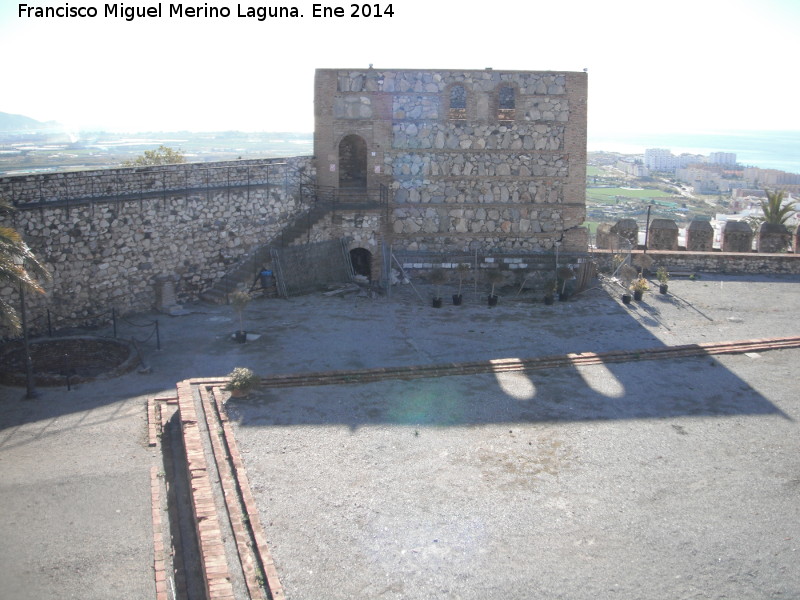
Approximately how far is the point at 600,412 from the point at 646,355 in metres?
3.63

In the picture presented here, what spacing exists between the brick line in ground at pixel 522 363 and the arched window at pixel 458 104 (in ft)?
31.3

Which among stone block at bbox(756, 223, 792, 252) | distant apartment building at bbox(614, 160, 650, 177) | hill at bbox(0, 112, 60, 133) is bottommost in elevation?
stone block at bbox(756, 223, 792, 252)

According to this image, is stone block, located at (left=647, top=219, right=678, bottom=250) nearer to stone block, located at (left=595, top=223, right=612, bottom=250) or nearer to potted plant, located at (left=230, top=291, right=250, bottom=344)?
stone block, located at (left=595, top=223, right=612, bottom=250)

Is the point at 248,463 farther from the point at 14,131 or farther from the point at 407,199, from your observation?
the point at 14,131

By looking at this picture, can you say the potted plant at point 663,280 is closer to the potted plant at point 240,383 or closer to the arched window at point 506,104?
the arched window at point 506,104

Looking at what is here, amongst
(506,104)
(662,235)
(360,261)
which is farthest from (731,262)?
(360,261)

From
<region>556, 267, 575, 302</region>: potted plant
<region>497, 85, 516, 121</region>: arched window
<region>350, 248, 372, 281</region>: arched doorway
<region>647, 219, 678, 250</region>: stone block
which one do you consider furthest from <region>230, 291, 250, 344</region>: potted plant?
<region>647, 219, 678, 250</region>: stone block

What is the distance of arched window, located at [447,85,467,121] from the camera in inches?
915

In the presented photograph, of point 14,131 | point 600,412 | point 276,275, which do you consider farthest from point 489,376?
point 14,131

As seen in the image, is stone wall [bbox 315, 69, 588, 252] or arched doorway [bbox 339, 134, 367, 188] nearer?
stone wall [bbox 315, 69, 588, 252]

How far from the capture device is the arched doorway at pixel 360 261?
2381 centimetres

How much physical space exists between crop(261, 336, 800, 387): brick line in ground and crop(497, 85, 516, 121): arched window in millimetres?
9248

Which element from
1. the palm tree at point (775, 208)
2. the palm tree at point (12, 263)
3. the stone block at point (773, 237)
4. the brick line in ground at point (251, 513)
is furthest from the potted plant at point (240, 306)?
the palm tree at point (775, 208)

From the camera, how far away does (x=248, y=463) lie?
1145cm
